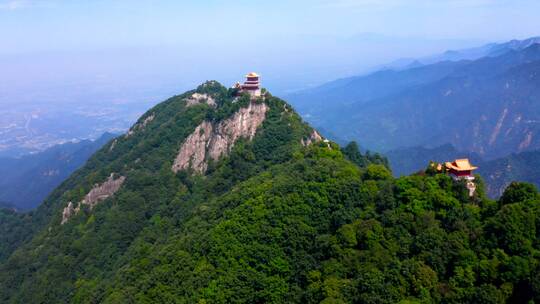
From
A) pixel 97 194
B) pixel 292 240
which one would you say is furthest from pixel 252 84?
pixel 292 240

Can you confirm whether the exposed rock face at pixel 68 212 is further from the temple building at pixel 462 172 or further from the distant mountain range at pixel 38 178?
the distant mountain range at pixel 38 178

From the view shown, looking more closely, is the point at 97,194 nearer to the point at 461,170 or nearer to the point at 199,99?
the point at 199,99

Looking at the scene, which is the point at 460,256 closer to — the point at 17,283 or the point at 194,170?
the point at 194,170

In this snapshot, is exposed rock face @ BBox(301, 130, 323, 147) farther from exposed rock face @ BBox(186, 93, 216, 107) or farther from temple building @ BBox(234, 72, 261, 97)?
exposed rock face @ BBox(186, 93, 216, 107)

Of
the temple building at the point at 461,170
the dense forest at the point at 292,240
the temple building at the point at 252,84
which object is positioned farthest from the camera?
the temple building at the point at 252,84

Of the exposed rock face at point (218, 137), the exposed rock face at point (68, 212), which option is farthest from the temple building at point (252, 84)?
the exposed rock face at point (68, 212)

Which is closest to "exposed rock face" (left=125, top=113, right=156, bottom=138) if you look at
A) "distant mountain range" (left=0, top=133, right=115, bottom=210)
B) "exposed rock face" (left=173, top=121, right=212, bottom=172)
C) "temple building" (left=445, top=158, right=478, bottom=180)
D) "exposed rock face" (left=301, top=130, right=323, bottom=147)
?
"exposed rock face" (left=173, top=121, right=212, bottom=172)

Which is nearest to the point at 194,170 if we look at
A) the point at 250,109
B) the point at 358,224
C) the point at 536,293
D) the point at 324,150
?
the point at 250,109
